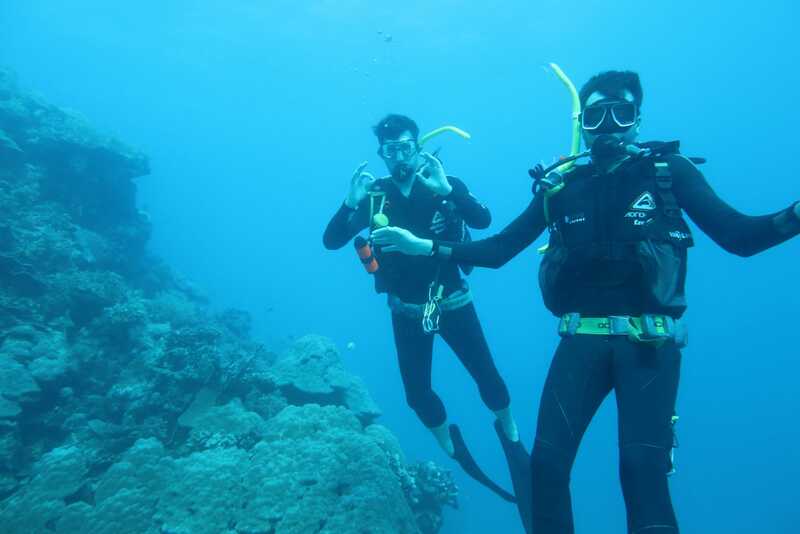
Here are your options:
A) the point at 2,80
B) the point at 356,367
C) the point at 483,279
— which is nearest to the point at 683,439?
the point at 356,367

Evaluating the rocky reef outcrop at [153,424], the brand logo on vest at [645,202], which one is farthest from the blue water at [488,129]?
the brand logo on vest at [645,202]

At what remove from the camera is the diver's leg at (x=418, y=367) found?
215 inches

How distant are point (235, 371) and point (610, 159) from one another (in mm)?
7671

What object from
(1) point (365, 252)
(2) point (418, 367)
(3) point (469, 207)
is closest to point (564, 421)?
(1) point (365, 252)

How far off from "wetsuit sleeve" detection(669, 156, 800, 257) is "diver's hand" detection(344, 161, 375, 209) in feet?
10.9

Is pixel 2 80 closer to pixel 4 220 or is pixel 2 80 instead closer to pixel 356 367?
pixel 4 220

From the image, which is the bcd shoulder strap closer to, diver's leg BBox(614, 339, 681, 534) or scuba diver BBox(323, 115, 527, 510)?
diver's leg BBox(614, 339, 681, 534)

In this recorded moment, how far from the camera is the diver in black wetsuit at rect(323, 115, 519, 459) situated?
17.3 ft

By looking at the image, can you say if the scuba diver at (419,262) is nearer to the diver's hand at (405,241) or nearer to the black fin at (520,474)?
the black fin at (520,474)

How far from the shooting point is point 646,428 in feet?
8.23

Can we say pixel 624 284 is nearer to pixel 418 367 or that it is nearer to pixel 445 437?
pixel 418 367

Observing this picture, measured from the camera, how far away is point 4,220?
1084cm

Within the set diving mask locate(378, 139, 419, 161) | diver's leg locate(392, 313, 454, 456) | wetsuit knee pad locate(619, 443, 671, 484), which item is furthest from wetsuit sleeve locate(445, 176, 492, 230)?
wetsuit knee pad locate(619, 443, 671, 484)

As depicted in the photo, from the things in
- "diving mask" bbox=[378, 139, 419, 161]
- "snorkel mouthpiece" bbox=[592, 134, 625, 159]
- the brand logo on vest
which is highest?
"diving mask" bbox=[378, 139, 419, 161]
